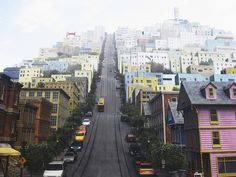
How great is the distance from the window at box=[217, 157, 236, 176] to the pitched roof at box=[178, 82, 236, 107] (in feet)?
21.6

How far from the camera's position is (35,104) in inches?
2008

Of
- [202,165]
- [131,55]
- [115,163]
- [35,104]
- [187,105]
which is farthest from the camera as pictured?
[131,55]

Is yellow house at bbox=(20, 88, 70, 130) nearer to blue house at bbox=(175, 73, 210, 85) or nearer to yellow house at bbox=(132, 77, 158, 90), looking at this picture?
yellow house at bbox=(132, 77, 158, 90)

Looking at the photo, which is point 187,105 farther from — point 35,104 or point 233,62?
point 233,62

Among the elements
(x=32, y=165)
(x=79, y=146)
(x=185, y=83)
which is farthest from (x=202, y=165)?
(x=79, y=146)

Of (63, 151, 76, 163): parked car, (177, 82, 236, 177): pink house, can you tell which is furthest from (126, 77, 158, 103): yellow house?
(177, 82, 236, 177): pink house

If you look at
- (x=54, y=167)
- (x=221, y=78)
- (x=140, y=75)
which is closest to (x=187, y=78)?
(x=221, y=78)

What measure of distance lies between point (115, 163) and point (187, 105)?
1645 cm

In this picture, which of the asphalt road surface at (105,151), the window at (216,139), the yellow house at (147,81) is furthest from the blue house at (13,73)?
the window at (216,139)

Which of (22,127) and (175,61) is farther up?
(175,61)

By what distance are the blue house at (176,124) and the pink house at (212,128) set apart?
25.8 feet

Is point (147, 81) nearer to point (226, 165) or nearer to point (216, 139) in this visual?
point (216, 139)

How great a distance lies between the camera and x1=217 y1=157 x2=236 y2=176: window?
1183 inches

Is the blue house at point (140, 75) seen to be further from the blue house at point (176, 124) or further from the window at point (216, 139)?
the window at point (216, 139)
